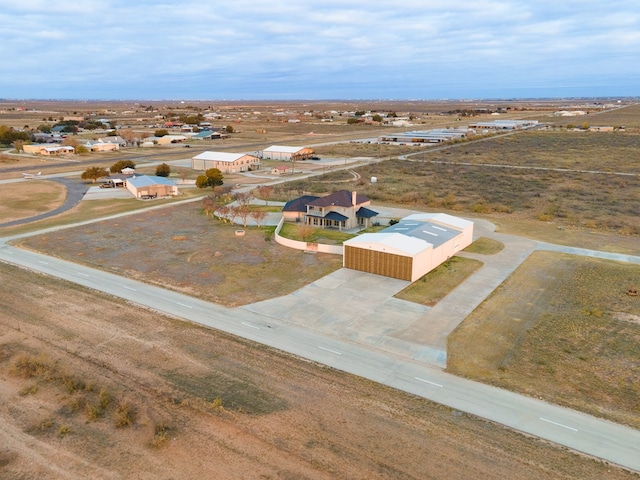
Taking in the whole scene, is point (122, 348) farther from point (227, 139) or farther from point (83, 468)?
point (227, 139)

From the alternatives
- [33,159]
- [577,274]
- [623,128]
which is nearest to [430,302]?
[577,274]

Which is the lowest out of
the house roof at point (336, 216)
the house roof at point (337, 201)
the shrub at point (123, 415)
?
the shrub at point (123, 415)

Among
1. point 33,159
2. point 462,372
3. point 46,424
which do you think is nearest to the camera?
point 46,424

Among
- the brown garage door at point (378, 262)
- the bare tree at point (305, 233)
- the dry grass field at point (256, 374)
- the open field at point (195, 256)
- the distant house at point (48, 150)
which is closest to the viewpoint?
the dry grass field at point (256, 374)

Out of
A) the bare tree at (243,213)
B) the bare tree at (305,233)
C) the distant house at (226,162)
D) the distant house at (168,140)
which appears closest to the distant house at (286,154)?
the distant house at (226,162)

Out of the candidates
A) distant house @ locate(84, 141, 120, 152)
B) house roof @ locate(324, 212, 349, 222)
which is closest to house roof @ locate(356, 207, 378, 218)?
house roof @ locate(324, 212, 349, 222)

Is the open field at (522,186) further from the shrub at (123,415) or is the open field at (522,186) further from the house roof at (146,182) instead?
the shrub at (123,415)

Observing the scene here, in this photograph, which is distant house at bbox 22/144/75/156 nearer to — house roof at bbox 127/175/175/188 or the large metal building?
house roof at bbox 127/175/175/188
